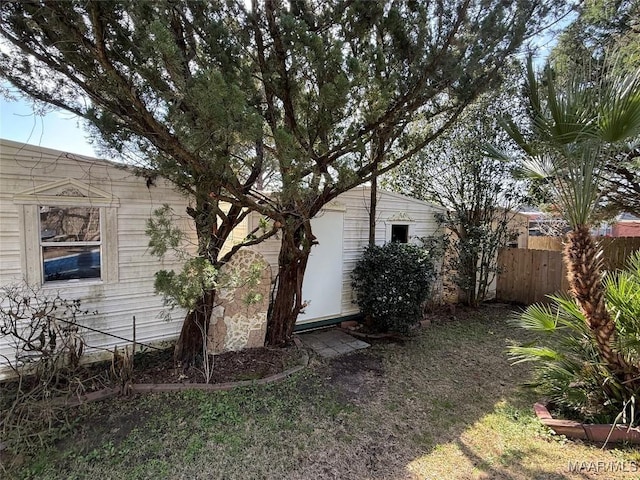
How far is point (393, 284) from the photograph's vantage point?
5.61 meters

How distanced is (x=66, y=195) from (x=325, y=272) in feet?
12.9

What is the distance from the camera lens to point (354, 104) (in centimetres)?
388

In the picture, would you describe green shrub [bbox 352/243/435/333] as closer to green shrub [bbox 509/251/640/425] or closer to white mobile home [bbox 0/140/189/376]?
green shrub [bbox 509/251/640/425]

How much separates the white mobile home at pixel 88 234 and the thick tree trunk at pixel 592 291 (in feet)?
13.5

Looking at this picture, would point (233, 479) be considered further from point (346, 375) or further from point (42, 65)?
point (42, 65)

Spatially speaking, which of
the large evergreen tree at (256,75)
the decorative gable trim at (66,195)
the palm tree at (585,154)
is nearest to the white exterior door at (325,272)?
the large evergreen tree at (256,75)

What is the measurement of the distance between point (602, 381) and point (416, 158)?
5.82 metres

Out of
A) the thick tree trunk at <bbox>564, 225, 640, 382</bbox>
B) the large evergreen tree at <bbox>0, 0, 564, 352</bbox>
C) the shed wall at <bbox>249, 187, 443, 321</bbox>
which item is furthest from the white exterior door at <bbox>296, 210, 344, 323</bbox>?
the thick tree trunk at <bbox>564, 225, 640, 382</bbox>

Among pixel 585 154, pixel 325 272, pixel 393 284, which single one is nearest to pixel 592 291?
pixel 585 154

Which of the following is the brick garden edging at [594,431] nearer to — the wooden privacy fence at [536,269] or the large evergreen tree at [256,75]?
the large evergreen tree at [256,75]

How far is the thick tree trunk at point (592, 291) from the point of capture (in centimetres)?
301

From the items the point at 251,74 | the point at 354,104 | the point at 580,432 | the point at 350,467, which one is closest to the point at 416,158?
the point at 354,104

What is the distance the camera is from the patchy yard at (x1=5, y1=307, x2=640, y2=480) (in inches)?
105

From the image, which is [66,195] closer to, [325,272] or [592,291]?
[325,272]
